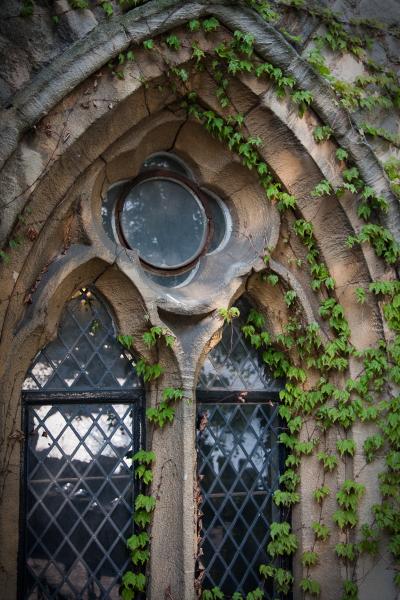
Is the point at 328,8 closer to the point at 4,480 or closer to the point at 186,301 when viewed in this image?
the point at 186,301

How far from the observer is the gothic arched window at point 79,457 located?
3.95m

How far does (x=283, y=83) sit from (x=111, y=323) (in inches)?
66.5

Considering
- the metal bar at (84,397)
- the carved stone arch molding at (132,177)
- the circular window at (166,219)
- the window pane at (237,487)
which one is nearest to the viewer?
the carved stone arch molding at (132,177)

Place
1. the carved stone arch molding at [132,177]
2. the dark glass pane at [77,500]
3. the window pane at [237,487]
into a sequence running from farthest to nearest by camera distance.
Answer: the window pane at [237,487] → the dark glass pane at [77,500] → the carved stone arch molding at [132,177]

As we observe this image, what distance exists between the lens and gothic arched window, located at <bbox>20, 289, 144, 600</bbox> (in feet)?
12.9

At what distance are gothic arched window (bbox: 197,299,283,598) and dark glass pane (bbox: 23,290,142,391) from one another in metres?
0.52

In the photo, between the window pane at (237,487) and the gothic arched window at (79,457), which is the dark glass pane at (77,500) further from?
the window pane at (237,487)

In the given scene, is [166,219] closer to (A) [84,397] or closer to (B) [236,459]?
(A) [84,397]

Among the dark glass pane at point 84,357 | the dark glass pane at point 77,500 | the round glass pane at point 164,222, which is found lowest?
the dark glass pane at point 77,500

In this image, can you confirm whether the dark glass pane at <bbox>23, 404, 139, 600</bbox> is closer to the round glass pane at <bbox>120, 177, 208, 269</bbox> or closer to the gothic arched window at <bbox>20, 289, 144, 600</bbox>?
the gothic arched window at <bbox>20, 289, 144, 600</bbox>

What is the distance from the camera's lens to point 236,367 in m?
4.61

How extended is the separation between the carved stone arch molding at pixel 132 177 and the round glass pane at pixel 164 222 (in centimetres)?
16

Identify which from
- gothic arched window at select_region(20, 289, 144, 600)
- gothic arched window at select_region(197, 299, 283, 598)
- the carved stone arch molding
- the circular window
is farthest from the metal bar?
the circular window

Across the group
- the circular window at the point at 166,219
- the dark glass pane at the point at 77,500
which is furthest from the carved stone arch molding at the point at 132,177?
the dark glass pane at the point at 77,500
